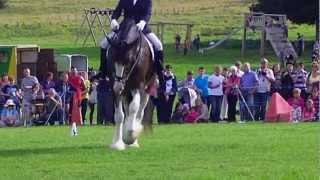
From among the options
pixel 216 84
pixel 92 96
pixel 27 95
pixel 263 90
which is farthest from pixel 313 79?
pixel 27 95

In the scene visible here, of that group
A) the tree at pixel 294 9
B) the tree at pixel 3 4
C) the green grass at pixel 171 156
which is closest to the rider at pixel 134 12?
the green grass at pixel 171 156

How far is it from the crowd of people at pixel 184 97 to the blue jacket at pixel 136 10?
1049cm

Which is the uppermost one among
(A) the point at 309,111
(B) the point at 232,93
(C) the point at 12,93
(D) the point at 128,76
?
(D) the point at 128,76

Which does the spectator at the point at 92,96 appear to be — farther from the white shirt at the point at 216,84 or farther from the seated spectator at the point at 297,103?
the seated spectator at the point at 297,103

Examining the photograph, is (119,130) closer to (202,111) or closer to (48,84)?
(202,111)

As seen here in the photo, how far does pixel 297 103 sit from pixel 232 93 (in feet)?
6.43

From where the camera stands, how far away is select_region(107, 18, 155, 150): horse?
16.2 meters

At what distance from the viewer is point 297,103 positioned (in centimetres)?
2730

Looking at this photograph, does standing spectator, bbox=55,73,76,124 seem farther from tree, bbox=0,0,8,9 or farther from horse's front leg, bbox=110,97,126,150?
tree, bbox=0,0,8,9

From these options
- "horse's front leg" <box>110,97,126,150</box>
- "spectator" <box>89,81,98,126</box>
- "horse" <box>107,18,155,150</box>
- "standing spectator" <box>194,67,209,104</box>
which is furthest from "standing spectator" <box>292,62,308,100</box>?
"horse's front leg" <box>110,97,126,150</box>

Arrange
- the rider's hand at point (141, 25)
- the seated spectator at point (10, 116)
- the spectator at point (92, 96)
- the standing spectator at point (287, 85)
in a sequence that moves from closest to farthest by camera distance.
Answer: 1. the rider's hand at point (141, 25)
2. the seated spectator at point (10, 116)
3. the standing spectator at point (287, 85)
4. the spectator at point (92, 96)

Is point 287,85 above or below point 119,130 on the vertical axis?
above

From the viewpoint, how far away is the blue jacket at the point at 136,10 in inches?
657

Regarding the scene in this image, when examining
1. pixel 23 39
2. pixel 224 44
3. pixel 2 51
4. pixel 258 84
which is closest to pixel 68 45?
pixel 23 39
